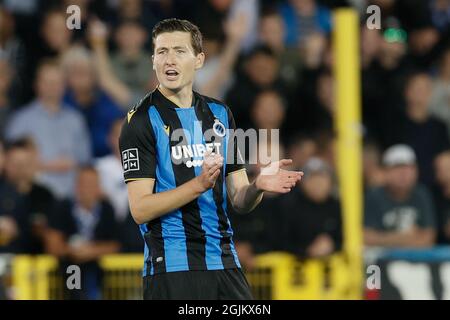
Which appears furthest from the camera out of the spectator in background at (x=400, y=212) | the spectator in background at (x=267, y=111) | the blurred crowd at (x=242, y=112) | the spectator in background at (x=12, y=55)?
the spectator in background at (x=12, y=55)

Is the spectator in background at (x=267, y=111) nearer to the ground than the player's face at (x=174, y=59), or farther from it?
farther from it

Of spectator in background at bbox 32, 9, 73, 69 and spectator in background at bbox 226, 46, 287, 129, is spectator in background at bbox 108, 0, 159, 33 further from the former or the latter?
spectator in background at bbox 226, 46, 287, 129

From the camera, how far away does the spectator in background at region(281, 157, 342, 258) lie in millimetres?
9250

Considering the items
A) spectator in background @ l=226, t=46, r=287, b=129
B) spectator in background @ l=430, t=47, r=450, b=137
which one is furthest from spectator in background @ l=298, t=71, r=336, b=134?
spectator in background @ l=430, t=47, r=450, b=137

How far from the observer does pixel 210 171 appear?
4891 millimetres

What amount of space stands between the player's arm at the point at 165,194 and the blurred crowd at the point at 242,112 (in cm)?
381

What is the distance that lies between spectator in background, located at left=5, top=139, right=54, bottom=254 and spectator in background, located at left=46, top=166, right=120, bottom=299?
0.12m

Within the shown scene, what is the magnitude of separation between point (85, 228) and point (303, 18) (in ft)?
11.0

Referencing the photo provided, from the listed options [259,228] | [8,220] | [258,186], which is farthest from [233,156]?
[8,220]

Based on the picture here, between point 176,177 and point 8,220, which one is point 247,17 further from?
point 176,177

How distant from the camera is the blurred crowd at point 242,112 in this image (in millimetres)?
9258

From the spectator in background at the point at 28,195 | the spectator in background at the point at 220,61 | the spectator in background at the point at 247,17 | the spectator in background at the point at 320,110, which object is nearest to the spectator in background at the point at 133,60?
the spectator in background at the point at 220,61

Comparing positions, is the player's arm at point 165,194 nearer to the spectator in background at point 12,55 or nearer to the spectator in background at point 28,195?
the spectator in background at point 28,195
